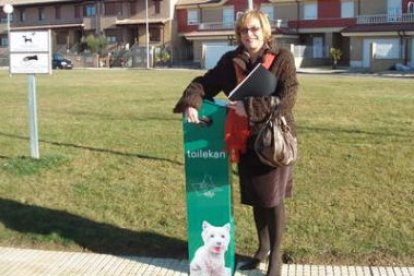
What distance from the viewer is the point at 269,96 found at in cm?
434

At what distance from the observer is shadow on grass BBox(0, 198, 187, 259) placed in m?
5.58

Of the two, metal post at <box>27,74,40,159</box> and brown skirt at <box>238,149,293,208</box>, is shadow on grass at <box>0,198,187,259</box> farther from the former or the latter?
metal post at <box>27,74,40,159</box>

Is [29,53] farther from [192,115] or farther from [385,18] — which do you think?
[385,18]

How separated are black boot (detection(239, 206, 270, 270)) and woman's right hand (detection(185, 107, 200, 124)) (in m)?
0.84

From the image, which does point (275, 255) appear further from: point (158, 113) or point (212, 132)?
point (158, 113)

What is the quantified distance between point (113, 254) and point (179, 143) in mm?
3689

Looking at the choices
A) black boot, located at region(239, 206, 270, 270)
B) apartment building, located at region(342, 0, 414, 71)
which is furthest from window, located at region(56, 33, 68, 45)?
black boot, located at region(239, 206, 270, 270)

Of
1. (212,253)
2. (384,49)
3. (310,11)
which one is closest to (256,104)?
(212,253)

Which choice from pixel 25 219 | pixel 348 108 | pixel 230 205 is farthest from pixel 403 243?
pixel 348 108

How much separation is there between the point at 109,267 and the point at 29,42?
146 inches

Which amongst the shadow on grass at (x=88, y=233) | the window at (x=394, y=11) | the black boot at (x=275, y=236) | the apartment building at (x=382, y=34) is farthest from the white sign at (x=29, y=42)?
the window at (x=394, y=11)

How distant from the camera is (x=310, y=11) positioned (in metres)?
62.9

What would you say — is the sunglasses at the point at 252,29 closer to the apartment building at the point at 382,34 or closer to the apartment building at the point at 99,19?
the apartment building at the point at 382,34

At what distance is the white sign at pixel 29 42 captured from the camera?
26.1ft
